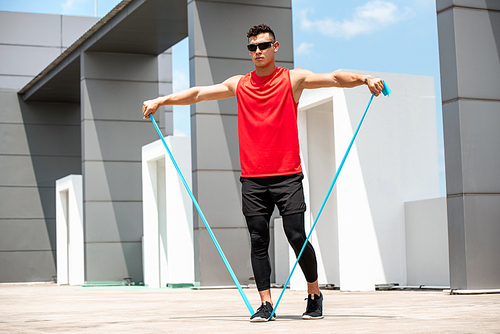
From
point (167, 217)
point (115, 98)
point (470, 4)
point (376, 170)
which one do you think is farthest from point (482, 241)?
point (115, 98)

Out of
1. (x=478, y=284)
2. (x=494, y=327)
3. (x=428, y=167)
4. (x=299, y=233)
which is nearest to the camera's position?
(x=494, y=327)

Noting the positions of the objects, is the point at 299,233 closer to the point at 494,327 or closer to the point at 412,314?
the point at 412,314

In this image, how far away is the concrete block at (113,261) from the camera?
17.8 meters

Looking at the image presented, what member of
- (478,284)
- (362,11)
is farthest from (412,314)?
(362,11)

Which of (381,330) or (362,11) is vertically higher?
(362,11)

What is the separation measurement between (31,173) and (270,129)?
19.3 meters

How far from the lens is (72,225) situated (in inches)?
736

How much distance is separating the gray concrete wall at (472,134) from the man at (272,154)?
3.38 m

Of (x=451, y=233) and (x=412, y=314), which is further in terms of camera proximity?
(x=451, y=233)

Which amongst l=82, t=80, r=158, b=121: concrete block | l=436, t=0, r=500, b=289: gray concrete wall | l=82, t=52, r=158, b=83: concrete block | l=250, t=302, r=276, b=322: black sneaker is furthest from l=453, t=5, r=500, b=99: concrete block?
l=82, t=52, r=158, b=83: concrete block

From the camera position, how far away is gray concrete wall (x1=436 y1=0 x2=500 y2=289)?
7664 mm

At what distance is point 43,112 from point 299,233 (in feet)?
64.9

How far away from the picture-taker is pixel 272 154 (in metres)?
4.87

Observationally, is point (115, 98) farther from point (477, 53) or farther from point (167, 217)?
point (477, 53)
